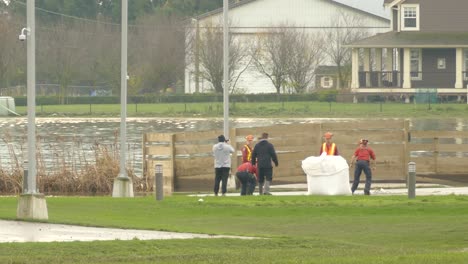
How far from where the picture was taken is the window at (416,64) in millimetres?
85569

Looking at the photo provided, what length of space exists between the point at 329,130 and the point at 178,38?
60.9m

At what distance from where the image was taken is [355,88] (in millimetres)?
86188

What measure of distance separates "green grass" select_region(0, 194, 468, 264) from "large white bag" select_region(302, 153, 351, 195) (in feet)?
5.16

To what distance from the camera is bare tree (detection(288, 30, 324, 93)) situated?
95.9 metres

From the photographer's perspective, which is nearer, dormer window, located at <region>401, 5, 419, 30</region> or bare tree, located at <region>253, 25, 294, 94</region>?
dormer window, located at <region>401, 5, 419, 30</region>

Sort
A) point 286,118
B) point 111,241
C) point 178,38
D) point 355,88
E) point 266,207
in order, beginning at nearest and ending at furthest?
point 111,241 → point 266,207 → point 286,118 → point 355,88 → point 178,38

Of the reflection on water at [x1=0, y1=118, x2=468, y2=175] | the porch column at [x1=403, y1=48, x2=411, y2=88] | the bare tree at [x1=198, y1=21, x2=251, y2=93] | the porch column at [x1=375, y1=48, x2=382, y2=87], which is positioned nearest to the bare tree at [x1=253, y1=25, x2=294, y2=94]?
the bare tree at [x1=198, y1=21, x2=251, y2=93]

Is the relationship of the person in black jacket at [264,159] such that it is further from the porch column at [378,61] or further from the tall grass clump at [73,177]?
the porch column at [378,61]

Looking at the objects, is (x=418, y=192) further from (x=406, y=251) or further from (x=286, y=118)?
(x=286, y=118)

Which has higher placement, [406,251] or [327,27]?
[327,27]

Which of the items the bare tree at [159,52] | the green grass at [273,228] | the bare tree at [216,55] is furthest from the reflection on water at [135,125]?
the green grass at [273,228]

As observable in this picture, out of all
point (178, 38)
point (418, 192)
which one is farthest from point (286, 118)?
point (418, 192)

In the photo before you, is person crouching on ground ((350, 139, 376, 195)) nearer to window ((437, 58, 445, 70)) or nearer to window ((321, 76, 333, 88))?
window ((437, 58, 445, 70))

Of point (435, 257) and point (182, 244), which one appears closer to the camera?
point (435, 257)
